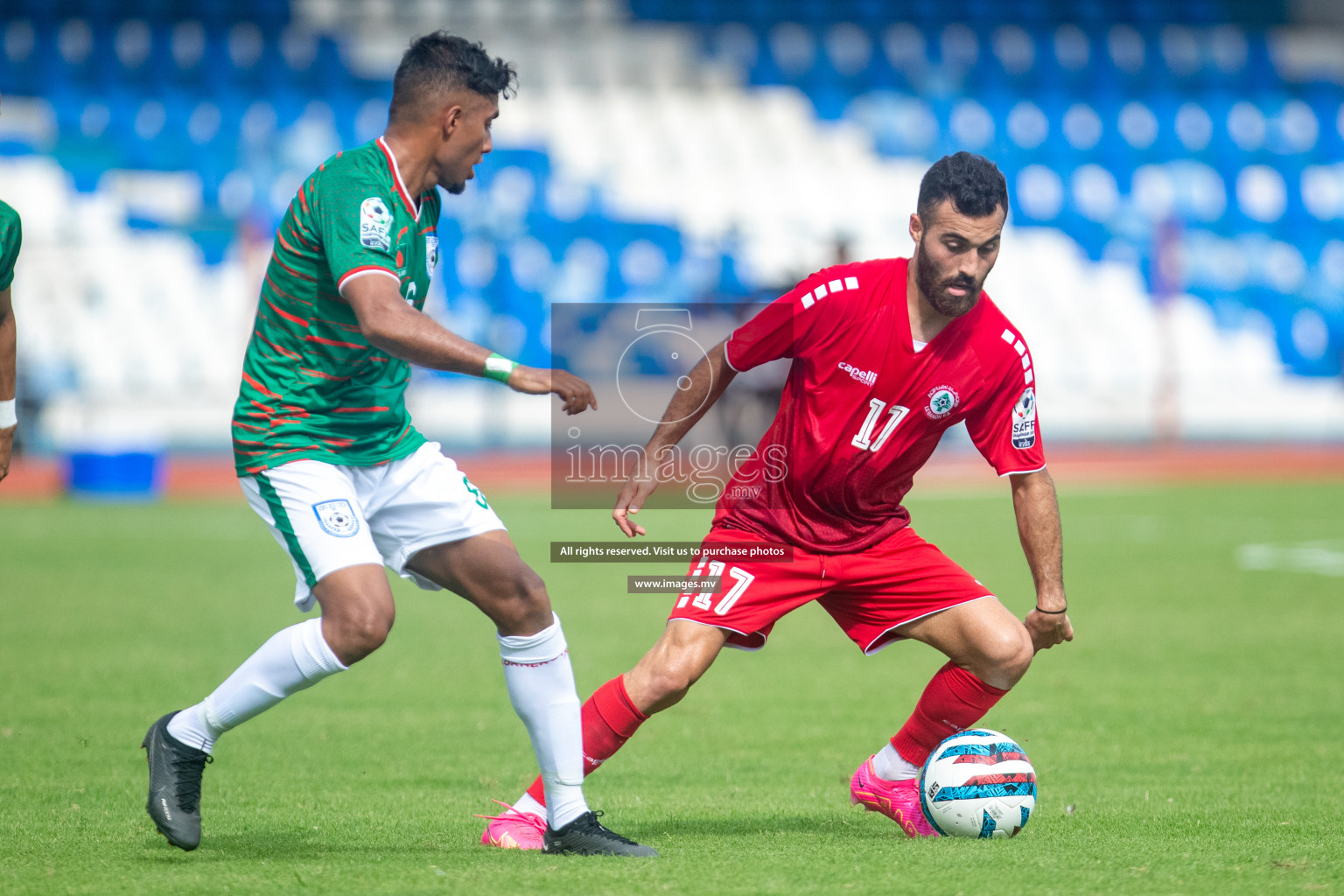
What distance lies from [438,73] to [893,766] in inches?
102

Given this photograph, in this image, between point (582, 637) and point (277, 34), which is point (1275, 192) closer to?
point (277, 34)

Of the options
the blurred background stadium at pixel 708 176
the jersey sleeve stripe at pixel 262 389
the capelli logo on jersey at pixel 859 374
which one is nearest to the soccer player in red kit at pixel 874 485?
the capelli logo on jersey at pixel 859 374

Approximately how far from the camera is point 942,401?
4.48 m

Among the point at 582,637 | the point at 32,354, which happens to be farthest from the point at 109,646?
the point at 32,354

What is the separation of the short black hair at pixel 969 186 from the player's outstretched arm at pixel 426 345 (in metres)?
Answer: 1.30

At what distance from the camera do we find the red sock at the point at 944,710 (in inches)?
179

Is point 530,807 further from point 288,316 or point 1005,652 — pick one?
point 288,316

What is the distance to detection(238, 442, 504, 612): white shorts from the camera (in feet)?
13.1

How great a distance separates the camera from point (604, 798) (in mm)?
5004

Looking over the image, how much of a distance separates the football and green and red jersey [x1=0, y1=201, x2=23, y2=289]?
10.7ft

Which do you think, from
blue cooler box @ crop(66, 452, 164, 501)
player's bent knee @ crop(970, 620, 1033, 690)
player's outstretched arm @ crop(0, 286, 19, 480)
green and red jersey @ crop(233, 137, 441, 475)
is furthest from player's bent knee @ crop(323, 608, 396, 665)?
blue cooler box @ crop(66, 452, 164, 501)

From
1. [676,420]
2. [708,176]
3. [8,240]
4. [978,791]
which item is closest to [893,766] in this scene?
[978,791]

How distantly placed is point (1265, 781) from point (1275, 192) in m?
24.3

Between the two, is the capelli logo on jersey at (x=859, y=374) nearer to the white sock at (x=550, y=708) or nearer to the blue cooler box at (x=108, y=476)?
the white sock at (x=550, y=708)
